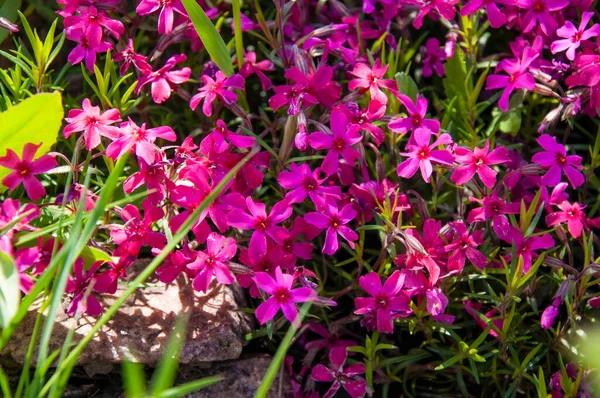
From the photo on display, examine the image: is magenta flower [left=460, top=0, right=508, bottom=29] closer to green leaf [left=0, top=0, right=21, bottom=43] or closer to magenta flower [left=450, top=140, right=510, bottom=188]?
magenta flower [left=450, top=140, right=510, bottom=188]

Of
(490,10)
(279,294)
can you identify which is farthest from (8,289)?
(490,10)

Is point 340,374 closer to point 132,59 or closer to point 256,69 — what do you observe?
point 256,69

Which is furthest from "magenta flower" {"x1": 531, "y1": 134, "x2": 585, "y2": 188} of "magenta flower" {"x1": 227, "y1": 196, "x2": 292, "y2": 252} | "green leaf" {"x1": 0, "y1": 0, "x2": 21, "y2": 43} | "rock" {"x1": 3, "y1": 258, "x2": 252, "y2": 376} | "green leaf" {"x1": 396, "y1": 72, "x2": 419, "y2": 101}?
"green leaf" {"x1": 0, "y1": 0, "x2": 21, "y2": 43}

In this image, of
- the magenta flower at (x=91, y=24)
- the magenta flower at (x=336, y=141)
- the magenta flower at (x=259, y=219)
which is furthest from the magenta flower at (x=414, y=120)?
the magenta flower at (x=91, y=24)

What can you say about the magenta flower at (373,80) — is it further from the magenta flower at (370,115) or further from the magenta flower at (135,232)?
the magenta flower at (135,232)

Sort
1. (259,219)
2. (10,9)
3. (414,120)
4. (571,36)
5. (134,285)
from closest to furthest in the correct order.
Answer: (134,285) < (259,219) < (414,120) < (571,36) < (10,9)

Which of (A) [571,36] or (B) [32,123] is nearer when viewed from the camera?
(B) [32,123]

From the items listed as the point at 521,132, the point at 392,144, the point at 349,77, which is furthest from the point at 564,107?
the point at 349,77
